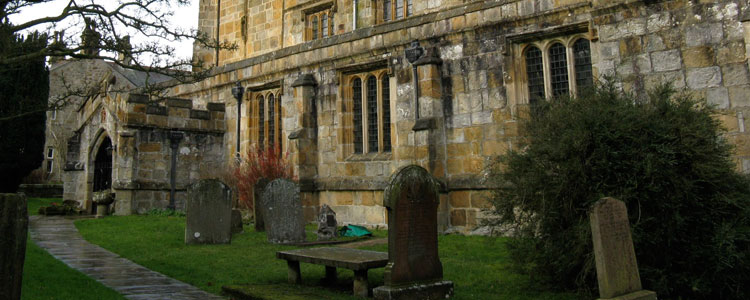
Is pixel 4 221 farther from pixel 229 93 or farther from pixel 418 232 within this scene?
pixel 229 93

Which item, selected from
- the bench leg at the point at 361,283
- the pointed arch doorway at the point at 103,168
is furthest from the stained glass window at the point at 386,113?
the pointed arch doorway at the point at 103,168

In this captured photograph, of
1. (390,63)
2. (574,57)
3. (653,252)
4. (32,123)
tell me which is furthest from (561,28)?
(32,123)

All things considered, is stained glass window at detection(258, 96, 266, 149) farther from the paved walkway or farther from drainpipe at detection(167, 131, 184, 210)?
the paved walkway

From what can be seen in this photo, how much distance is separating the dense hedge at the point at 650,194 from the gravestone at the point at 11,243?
5.34 m

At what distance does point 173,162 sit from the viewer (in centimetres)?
1814

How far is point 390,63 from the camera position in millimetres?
13648

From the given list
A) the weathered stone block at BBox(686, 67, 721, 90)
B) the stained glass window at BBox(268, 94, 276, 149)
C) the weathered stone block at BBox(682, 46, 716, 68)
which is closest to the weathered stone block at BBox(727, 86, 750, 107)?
the weathered stone block at BBox(686, 67, 721, 90)

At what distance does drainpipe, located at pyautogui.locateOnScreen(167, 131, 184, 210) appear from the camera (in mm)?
17906

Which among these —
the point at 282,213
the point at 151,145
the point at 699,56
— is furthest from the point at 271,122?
the point at 699,56

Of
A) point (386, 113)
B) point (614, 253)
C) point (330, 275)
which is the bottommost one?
point (330, 275)

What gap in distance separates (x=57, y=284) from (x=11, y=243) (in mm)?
3006

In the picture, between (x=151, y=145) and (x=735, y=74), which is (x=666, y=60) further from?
(x=151, y=145)

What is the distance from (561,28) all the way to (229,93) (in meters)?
11.4

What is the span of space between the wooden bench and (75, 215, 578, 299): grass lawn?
203 millimetres
